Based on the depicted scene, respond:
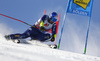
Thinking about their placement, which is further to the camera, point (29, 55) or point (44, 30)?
point (44, 30)

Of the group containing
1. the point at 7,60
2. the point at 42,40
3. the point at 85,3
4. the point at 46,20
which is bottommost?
the point at 42,40

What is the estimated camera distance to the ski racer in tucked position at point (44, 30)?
18.4ft

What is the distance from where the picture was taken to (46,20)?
19.2ft

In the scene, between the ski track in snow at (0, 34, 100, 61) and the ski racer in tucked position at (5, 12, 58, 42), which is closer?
the ski track in snow at (0, 34, 100, 61)

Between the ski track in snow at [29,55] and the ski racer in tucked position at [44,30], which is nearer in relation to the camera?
the ski track in snow at [29,55]

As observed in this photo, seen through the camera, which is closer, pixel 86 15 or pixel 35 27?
pixel 35 27

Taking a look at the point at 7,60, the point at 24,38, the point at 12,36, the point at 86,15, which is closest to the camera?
the point at 7,60

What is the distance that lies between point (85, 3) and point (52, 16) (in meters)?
2.47

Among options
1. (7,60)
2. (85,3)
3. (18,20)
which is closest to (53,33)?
Answer: (18,20)

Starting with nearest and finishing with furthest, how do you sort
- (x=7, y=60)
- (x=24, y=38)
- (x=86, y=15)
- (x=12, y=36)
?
(x=7, y=60) < (x=12, y=36) < (x=24, y=38) < (x=86, y=15)

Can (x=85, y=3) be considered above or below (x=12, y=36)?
above

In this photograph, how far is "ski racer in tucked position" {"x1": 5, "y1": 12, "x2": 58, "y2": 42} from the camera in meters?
5.60

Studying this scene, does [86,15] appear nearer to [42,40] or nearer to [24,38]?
[42,40]

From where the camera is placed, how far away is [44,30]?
5.94m
